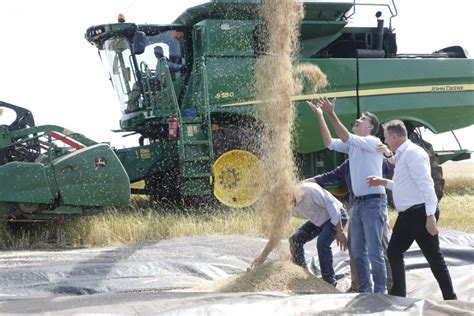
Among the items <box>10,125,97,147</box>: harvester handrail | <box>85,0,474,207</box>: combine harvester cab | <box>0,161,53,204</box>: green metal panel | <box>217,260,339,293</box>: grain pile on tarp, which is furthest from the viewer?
<box>85,0,474,207</box>: combine harvester cab

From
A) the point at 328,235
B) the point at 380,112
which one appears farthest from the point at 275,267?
the point at 380,112

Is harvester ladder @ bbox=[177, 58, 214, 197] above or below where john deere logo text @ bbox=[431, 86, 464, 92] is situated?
below

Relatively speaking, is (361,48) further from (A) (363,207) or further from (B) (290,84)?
(A) (363,207)

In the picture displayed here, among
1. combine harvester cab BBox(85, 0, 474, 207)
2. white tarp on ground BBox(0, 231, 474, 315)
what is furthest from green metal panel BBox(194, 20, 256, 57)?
white tarp on ground BBox(0, 231, 474, 315)

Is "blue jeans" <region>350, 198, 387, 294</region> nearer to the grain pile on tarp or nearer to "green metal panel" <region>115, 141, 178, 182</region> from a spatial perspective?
the grain pile on tarp

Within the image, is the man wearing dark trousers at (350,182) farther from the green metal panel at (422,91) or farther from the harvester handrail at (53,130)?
the green metal panel at (422,91)

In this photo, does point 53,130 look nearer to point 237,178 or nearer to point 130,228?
point 130,228

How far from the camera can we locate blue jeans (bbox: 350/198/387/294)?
431 centimetres

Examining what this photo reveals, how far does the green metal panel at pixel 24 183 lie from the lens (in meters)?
6.76

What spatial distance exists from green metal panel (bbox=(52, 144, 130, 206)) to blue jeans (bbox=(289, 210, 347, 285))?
9.31ft

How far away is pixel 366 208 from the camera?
4.38 meters

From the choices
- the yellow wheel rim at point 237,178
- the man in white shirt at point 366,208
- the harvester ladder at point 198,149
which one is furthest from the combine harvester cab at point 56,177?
the man in white shirt at point 366,208

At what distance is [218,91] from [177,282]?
14.4 feet

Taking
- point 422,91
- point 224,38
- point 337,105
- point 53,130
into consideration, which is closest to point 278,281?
point 53,130
